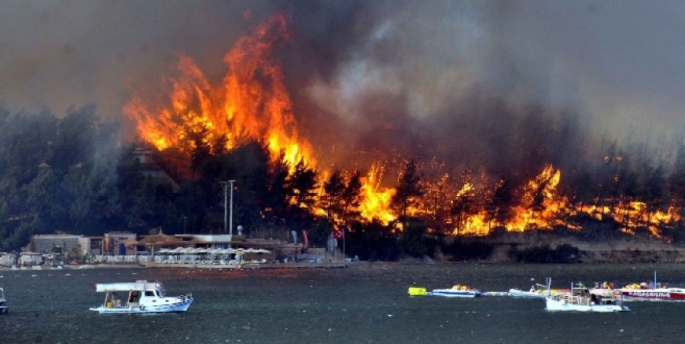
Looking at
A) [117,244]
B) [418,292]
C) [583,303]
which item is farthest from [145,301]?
[117,244]

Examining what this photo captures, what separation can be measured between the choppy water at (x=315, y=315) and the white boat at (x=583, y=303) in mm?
1262

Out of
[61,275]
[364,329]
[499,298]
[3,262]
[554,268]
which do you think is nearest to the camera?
[364,329]

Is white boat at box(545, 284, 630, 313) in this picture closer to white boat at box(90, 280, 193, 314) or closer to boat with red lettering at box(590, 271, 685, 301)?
boat with red lettering at box(590, 271, 685, 301)

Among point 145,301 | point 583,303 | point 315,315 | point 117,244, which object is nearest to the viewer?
point 145,301

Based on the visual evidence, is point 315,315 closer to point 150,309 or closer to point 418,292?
point 150,309

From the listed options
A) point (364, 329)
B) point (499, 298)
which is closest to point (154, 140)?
point (499, 298)

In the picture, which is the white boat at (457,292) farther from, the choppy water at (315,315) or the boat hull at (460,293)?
the choppy water at (315,315)

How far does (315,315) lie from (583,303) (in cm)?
2007

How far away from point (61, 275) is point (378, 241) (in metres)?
48.9

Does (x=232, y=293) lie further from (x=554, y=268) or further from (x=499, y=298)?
(x=554, y=268)

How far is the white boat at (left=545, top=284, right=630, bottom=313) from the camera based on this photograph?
111 m

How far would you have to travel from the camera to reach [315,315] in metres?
110

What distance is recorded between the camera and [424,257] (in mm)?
198500

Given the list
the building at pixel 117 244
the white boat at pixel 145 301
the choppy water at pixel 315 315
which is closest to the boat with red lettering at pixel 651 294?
the choppy water at pixel 315 315
